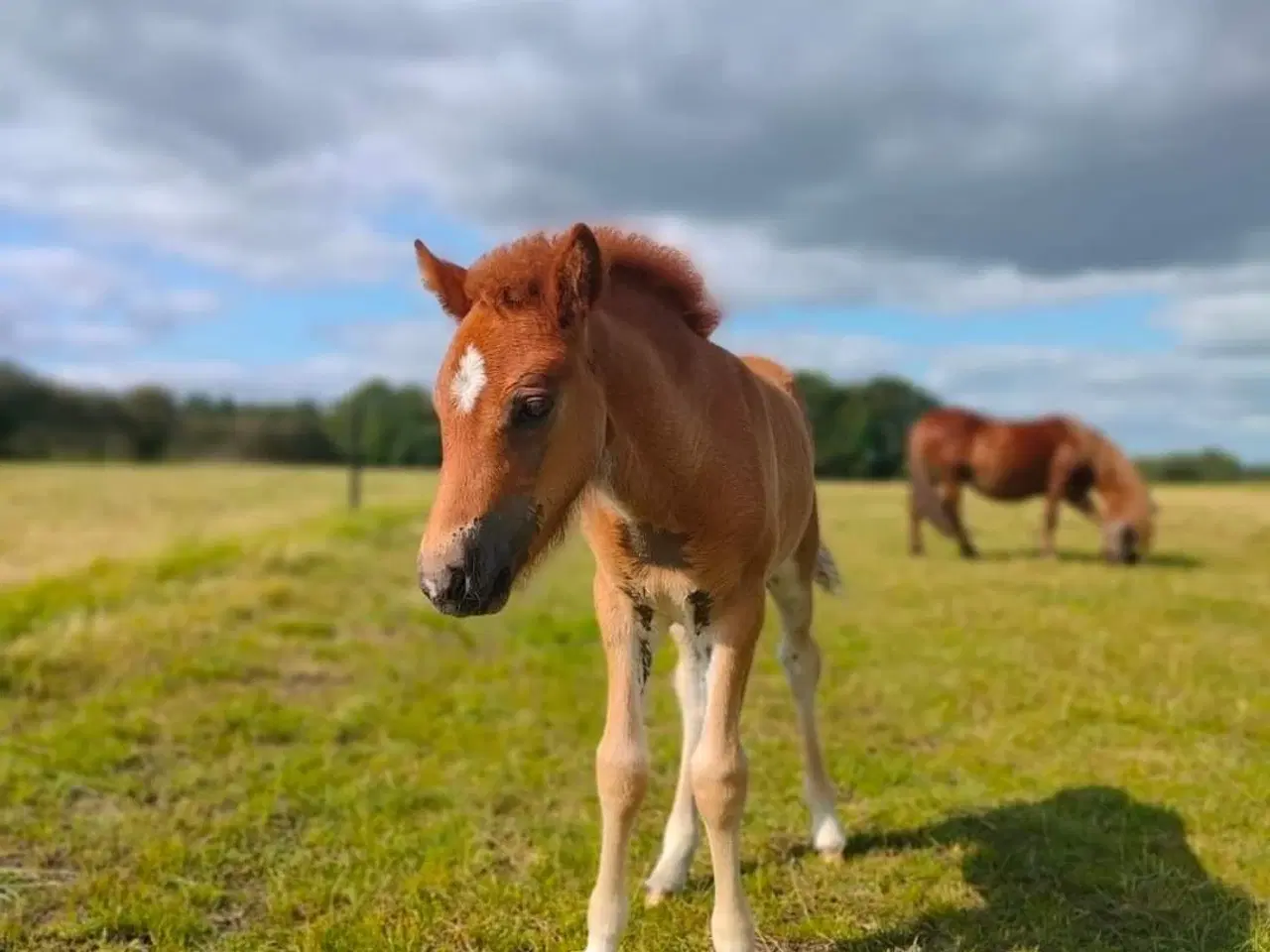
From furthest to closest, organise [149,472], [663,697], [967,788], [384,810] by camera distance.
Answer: [149,472] → [663,697] → [967,788] → [384,810]

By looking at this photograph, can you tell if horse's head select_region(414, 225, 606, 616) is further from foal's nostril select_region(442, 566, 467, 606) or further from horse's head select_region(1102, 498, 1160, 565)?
horse's head select_region(1102, 498, 1160, 565)

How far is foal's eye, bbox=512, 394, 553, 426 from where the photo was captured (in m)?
2.65

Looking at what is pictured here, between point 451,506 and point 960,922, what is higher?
point 451,506

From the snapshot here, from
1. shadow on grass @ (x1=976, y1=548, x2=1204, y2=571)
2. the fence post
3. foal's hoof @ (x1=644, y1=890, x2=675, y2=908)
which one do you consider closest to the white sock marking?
foal's hoof @ (x1=644, y1=890, x2=675, y2=908)

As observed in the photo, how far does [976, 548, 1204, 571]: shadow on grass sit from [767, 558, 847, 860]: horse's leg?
11811 mm

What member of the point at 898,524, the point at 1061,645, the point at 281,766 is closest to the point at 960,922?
the point at 281,766

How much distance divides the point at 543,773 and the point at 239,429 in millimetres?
50032

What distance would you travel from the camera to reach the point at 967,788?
204 inches

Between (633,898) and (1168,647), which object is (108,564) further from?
(1168,647)

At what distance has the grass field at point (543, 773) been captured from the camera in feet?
12.4

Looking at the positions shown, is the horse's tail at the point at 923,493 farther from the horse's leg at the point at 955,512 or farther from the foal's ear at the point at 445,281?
the foal's ear at the point at 445,281

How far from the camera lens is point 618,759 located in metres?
3.42

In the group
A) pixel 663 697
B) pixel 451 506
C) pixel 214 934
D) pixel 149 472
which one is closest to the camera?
pixel 451 506

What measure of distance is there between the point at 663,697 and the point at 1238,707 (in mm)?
4003
